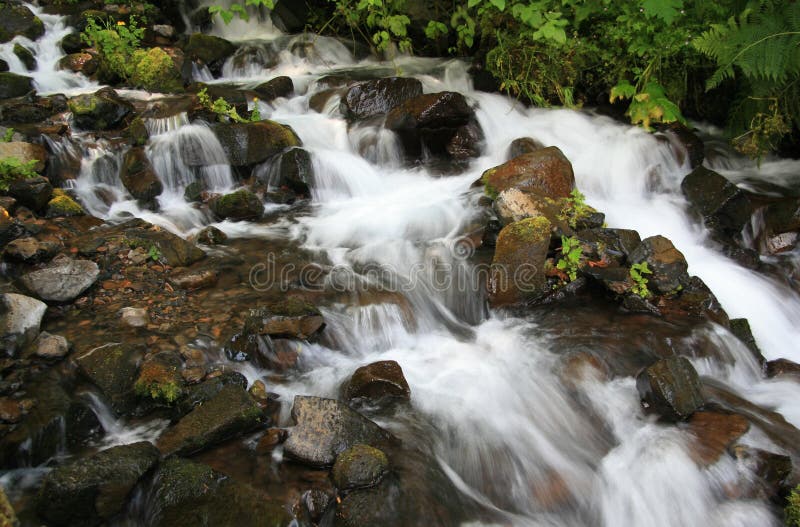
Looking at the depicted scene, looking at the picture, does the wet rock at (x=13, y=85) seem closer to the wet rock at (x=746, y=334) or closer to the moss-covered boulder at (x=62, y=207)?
the moss-covered boulder at (x=62, y=207)

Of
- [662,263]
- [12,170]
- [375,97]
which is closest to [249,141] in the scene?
[375,97]

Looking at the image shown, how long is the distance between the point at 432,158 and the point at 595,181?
2.15 metres

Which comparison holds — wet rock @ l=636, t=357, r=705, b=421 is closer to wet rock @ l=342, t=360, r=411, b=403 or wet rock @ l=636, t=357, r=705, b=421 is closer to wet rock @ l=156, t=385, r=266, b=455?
wet rock @ l=342, t=360, r=411, b=403

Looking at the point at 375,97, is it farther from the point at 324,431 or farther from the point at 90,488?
the point at 90,488

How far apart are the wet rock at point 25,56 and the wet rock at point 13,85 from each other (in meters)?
0.95

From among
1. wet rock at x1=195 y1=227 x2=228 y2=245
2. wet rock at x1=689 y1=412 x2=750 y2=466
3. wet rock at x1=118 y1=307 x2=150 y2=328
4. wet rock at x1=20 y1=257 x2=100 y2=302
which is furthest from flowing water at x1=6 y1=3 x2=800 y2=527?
wet rock at x1=20 y1=257 x2=100 y2=302

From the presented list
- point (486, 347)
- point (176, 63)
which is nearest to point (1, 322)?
point (486, 347)

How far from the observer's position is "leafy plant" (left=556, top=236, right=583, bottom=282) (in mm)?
4891

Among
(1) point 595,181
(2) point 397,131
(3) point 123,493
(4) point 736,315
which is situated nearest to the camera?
(3) point 123,493

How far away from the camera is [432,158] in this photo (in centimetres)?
761

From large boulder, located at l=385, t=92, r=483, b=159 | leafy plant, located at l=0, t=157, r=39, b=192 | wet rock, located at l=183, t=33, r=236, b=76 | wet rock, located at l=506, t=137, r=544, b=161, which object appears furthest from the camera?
wet rock, located at l=183, t=33, r=236, b=76

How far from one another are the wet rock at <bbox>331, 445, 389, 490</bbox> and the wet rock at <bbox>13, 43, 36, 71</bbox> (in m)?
8.88

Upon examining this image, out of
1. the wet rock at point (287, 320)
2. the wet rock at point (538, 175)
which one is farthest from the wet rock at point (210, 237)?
the wet rock at point (538, 175)

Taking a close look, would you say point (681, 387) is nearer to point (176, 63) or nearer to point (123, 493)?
point (123, 493)
